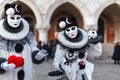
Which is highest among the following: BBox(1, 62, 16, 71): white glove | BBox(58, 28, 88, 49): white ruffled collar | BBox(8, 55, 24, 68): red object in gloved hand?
BBox(58, 28, 88, 49): white ruffled collar

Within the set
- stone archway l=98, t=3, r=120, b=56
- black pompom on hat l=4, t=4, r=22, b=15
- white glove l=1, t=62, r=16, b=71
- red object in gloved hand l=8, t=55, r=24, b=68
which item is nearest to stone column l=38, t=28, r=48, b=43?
stone archway l=98, t=3, r=120, b=56

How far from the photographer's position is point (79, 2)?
22.9 m

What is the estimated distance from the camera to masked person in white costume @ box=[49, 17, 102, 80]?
721 cm

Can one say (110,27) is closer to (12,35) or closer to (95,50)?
(95,50)

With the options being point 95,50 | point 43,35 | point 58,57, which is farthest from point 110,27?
point 58,57

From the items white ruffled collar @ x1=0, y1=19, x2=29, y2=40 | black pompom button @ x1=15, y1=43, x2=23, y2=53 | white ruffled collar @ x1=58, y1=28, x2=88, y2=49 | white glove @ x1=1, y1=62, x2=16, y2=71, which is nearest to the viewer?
white glove @ x1=1, y1=62, x2=16, y2=71

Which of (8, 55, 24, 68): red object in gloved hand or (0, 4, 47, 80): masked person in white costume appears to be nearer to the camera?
(8, 55, 24, 68): red object in gloved hand

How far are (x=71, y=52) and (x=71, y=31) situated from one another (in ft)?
1.25

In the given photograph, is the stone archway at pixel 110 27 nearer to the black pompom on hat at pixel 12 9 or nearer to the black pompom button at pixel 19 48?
the black pompom on hat at pixel 12 9

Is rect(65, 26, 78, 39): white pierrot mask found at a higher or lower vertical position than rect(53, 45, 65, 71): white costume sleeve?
higher

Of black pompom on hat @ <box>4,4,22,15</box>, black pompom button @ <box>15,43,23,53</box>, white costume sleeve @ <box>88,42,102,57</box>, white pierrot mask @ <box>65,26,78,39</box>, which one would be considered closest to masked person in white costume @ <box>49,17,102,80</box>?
white pierrot mask @ <box>65,26,78,39</box>

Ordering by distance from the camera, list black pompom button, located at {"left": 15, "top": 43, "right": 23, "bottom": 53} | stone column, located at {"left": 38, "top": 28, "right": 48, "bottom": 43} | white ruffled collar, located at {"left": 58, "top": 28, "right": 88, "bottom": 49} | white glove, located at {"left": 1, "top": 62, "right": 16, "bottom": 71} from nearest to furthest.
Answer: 1. white glove, located at {"left": 1, "top": 62, "right": 16, "bottom": 71}
2. black pompom button, located at {"left": 15, "top": 43, "right": 23, "bottom": 53}
3. white ruffled collar, located at {"left": 58, "top": 28, "right": 88, "bottom": 49}
4. stone column, located at {"left": 38, "top": 28, "right": 48, "bottom": 43}

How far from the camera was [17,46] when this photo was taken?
261 inches

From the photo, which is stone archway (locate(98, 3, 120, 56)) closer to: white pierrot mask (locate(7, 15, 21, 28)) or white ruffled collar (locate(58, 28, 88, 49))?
white ruffled collar (locate(58, 28, 88, 49))
